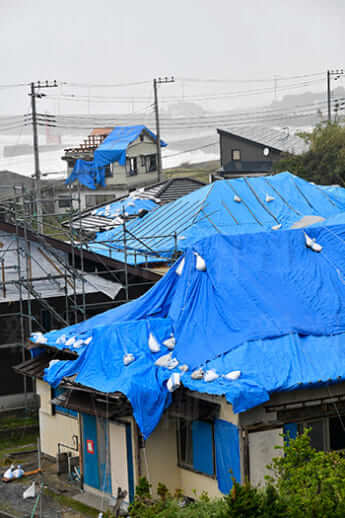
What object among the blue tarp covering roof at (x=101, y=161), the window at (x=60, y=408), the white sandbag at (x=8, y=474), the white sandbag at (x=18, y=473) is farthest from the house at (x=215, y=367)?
the blue tarp covering roof at (x=101, y=161)

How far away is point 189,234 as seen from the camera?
22.3 m

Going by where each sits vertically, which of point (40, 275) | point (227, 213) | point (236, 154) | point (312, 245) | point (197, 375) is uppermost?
point (236, 154)

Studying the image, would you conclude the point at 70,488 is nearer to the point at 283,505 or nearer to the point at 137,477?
the point at 137,477

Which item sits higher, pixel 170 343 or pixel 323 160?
pixel 323 160

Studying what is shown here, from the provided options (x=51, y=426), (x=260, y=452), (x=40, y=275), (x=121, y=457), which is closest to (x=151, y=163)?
(x=40, y=275)

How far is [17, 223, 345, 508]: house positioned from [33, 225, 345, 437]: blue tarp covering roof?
24 mm

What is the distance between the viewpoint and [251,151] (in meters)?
49.1

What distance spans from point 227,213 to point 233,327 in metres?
10.5

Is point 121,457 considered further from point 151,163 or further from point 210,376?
point 151,163

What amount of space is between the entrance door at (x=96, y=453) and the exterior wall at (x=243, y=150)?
36484 mm

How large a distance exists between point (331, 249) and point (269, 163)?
33893 millimetres

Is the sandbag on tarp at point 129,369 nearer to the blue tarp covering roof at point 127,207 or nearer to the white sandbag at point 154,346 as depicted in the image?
the white sandbag at point 154,346

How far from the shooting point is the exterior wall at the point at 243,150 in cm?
4850

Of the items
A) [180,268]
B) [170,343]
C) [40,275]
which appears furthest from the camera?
[40,275]
